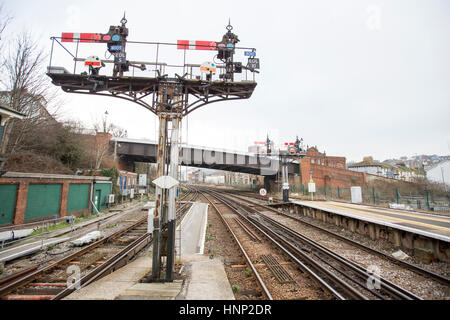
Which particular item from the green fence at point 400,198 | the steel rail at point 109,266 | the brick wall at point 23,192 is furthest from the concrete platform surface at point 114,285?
the green fence at point 400,198

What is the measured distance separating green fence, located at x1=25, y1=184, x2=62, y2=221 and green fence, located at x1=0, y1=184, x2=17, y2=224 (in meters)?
0.94

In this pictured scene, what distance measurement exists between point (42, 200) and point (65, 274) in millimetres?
10358

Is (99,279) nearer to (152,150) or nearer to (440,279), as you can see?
(440,279)

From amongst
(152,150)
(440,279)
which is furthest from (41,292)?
(152,150)

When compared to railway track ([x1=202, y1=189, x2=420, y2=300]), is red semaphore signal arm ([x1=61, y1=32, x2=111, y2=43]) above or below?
above

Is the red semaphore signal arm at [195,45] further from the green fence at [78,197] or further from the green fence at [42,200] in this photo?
the green fence at [78,197]

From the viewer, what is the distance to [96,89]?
6.68 meters

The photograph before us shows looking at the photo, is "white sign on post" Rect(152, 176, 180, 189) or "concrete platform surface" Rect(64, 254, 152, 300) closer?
"concrete platform surface" Rect(64, 254, 152, 300)

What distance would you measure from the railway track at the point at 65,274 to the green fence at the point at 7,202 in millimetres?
6813

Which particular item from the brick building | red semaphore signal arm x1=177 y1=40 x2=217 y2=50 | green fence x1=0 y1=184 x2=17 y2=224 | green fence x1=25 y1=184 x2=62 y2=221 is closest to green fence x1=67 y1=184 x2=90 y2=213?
green fence x1=25 y1=184 x2=62 y2=221

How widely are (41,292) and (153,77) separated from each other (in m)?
6.71

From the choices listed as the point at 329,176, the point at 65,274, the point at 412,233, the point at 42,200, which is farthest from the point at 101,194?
the point at 329,176

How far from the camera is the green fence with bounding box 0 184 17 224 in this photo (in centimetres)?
1092

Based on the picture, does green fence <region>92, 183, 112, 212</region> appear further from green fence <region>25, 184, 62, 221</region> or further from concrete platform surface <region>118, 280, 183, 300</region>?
concrete platform surface <region>118, 280, 183, 300</region>
